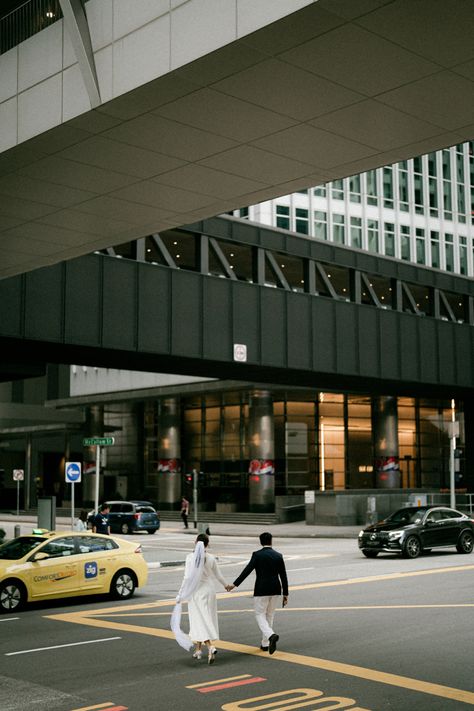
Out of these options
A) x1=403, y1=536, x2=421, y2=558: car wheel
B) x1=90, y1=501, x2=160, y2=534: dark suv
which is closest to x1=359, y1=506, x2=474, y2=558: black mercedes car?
x1=403, y1=536, x2=421, y2=558: car wheel

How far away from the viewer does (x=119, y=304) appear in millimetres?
31719

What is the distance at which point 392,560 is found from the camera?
88.8 ft

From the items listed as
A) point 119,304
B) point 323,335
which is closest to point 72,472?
point 119,304

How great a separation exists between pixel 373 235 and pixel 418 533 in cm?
4401

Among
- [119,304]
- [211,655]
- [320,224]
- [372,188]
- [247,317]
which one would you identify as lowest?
[211,655]

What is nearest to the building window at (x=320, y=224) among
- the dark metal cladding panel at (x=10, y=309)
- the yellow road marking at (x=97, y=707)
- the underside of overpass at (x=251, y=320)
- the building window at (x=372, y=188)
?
the building window at (x=372, y=188)

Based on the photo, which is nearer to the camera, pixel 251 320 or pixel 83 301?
pixel 83 301

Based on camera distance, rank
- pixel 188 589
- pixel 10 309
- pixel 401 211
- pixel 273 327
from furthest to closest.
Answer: pixel 401 211 < pixel 273 327 < pixel 10 309 < pixel 188 589

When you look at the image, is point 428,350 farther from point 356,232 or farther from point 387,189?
point 387,189

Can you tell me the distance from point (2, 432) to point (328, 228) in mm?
36410

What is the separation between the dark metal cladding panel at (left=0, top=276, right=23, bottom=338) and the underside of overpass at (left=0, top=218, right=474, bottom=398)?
0.10 feet

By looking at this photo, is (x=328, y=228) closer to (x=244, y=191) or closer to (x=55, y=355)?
(x=55, y=355)

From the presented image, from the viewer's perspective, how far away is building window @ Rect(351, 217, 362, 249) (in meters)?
67.2

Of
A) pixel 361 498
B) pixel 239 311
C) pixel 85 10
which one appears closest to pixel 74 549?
pixel 85 10
